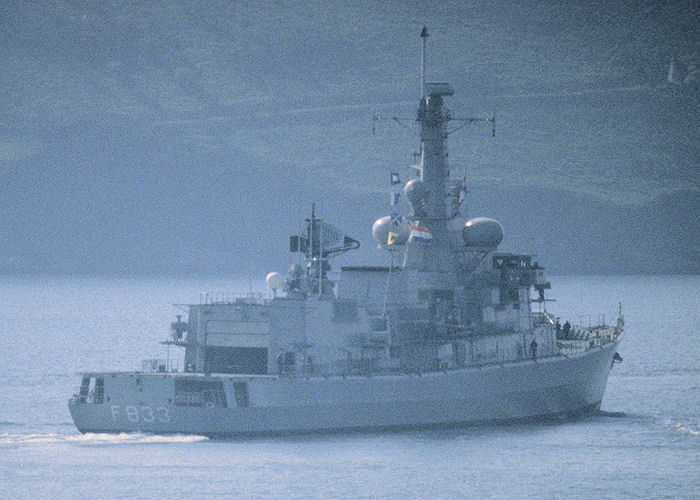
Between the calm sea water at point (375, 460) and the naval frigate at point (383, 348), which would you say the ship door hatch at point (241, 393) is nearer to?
the naval frigate at point (383, 348)

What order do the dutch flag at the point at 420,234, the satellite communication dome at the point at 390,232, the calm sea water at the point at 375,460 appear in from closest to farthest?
the calm sea water at the point at 375,460 < the dutch flag at the point at 420,234 < the satellite communication dome at the point at 390,232

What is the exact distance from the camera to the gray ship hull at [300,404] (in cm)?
4509

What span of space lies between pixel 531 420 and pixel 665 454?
6.32 metres

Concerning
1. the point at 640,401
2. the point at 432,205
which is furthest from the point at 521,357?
the point at 640,401

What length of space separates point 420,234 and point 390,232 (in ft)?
5.05

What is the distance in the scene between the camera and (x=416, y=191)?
5131 centimetres

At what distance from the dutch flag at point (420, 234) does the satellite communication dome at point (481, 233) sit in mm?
2632

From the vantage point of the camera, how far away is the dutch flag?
50062 mm

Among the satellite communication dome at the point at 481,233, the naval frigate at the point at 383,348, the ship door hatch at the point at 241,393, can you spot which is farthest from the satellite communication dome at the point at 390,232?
the ship door hatch at the point at 241,393

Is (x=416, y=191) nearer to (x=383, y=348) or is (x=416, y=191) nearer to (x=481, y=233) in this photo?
(x=481, y=233)

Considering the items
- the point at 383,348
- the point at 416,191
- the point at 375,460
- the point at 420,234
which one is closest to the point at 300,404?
the point at 375,460

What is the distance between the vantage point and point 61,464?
141 feet

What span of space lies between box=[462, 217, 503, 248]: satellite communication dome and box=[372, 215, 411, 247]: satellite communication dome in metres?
2.34

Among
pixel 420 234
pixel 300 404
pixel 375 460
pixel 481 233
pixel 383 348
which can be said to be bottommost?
pixel 375 460
